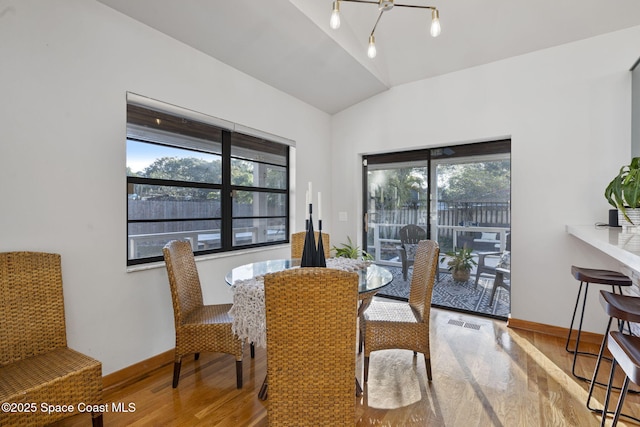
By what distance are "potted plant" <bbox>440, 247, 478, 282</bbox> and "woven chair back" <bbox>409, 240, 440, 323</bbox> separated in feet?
5.03

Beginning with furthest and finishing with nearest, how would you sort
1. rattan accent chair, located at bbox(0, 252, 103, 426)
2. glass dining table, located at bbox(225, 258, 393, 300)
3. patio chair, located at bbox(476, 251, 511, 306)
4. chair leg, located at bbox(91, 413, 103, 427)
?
1. patio chair, located at bbox(476, 251, 511, 306)
2. glass dining table, located at bbox(225, 258, 393, 300)
3. chair leg, located at bbox(91, 413, 103, 427)
4. rattan accent chair, located at bbox(0, 252, 103, 426)

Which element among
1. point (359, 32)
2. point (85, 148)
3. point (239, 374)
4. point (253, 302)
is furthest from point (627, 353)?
A: point (359, 32)

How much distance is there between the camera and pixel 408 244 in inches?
163

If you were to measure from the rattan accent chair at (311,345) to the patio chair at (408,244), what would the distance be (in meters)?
Result: 2.91

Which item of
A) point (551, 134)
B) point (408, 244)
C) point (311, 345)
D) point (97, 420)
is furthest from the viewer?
point (408, 244)

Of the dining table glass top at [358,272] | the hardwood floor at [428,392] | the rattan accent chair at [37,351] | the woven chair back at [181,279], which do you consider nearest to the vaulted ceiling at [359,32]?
the woven chair back at [181,279]

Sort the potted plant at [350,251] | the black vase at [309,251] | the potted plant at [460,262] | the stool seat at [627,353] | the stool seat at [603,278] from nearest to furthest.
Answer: the stool seat at [627,353] → the black vase at [309,251] → the stool seat at [603,278] → the potted plant at [460,262] → the potted plant at [350,251]

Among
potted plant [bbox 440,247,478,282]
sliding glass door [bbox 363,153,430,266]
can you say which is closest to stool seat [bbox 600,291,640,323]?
potted plant [bbox 440,247,478,282]

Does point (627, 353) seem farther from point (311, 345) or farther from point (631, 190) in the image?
point (631, 190)

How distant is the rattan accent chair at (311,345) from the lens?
130cm

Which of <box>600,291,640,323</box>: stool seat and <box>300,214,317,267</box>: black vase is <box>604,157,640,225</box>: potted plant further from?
<box>300,214,317,267</box>: black vase

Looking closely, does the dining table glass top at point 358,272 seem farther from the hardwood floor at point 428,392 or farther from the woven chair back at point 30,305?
the woven chair back at point 30,305

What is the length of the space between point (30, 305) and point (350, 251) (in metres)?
3.20

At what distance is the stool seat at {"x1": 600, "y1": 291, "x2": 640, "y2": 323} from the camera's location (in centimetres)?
146
